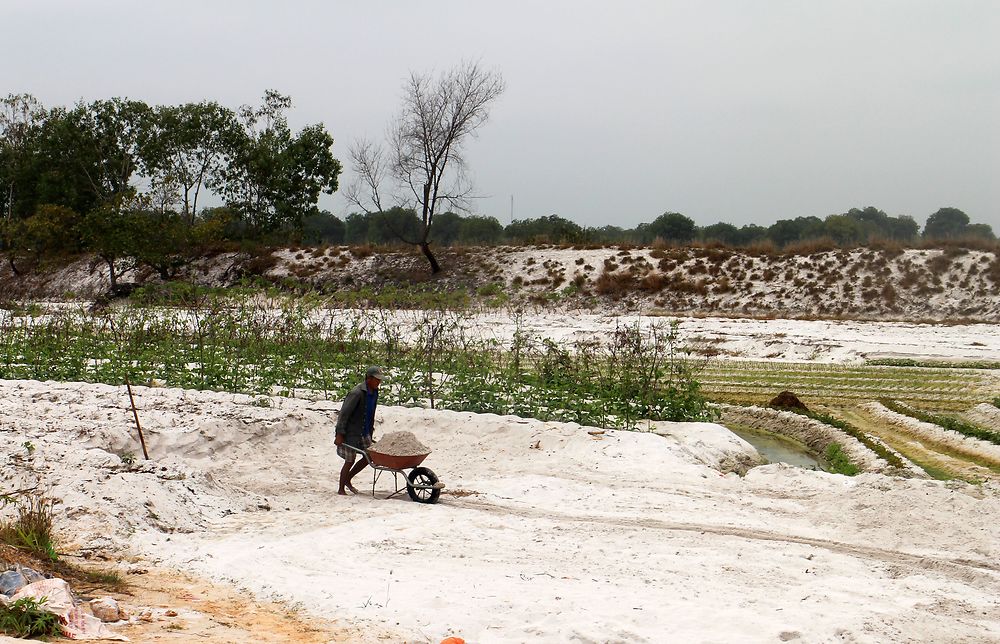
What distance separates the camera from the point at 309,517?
9930 mm

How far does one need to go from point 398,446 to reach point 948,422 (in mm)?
9943

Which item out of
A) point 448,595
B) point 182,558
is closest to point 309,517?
point 182,558

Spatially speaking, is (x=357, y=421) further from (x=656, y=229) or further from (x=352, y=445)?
(x=656, y=229)

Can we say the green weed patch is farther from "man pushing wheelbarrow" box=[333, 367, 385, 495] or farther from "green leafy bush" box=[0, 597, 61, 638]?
"green leafy bush" box=[0, 597, 61, 638]

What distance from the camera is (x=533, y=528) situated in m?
9.53

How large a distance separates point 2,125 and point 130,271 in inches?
786

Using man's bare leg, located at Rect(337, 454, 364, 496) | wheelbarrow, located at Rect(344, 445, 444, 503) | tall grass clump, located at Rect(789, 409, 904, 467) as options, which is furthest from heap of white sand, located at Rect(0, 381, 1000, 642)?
tall grass clump, located at Rect(789, 409, 904, 467)

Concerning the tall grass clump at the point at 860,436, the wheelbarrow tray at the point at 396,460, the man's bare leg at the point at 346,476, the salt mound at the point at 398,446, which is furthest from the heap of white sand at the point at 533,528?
the tall grass clump at the point at 860,436

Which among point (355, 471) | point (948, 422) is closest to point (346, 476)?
point (355, 471)

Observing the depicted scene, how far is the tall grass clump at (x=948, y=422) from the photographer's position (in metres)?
14.6

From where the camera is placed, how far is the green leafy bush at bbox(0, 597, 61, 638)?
20.0 ft

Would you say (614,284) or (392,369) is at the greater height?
(614,284)

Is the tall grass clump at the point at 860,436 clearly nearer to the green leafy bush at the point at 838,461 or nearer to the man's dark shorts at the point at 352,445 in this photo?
the green leafy bush at the point at 838,461

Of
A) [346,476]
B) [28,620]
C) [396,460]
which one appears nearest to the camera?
[28,620]
